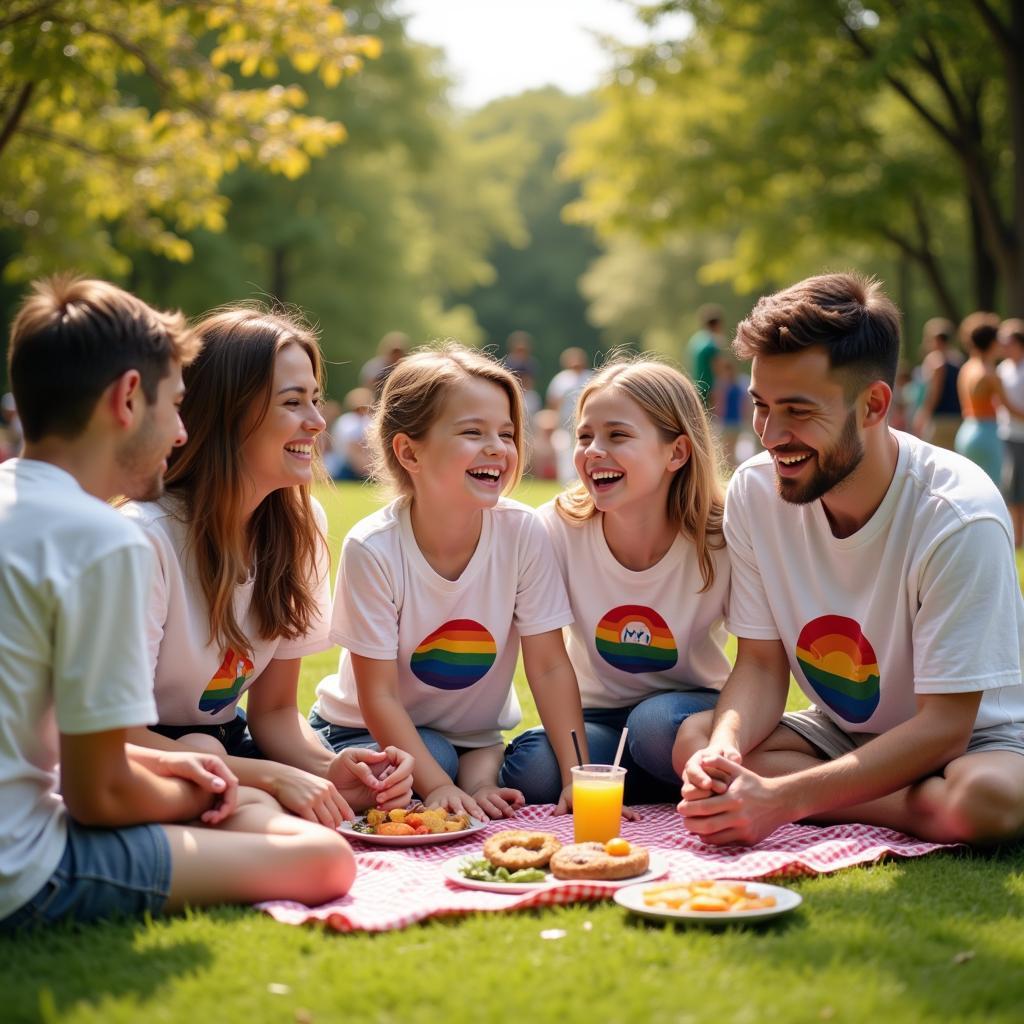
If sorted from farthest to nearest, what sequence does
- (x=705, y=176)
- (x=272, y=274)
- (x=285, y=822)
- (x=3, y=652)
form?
(x=272, y=274) → (x=705, y=176) → (x=285, y=822) → (x=3, y=652)

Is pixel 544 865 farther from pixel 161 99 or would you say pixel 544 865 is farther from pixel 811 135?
pixel 811 135

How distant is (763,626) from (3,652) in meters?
2.47

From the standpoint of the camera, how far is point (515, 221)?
49219 mm

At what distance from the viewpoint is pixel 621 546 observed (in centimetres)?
484

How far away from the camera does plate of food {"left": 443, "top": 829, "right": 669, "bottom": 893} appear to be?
3.51 m

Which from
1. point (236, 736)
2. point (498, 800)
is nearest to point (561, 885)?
point (498, 800)

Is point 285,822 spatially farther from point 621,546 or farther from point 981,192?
point 981,192

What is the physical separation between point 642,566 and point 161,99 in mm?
8048

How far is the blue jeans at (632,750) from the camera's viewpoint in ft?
14.9

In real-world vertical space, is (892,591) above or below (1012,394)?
below

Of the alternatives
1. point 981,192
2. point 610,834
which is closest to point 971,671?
point 610,834

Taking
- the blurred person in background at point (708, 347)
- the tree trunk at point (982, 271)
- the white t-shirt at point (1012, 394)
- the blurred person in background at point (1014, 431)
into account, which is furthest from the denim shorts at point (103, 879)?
the tree trunk at point (982, 271)

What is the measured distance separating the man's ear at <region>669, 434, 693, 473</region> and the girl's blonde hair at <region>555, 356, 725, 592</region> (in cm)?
2

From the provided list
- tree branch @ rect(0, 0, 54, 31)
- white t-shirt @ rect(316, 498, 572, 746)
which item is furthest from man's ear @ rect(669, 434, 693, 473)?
tree branch @ rect(0, 0, 54, 31)
